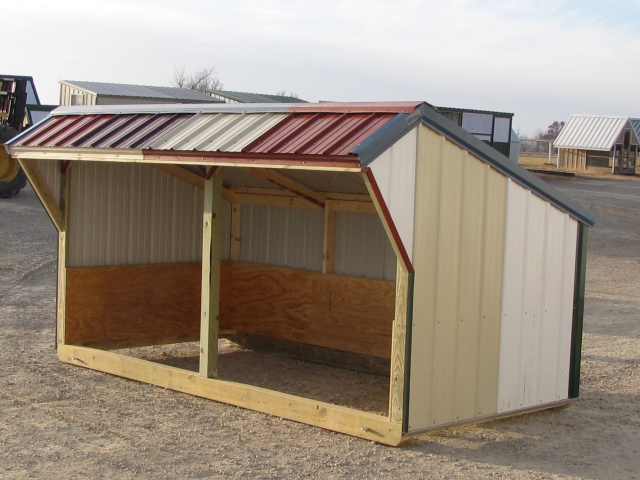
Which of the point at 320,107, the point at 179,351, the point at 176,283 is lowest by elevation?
the point at 179,351

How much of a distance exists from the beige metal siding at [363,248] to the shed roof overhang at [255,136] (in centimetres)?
217

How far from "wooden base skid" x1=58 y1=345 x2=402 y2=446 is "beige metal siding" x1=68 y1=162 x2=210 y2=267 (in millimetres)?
1173

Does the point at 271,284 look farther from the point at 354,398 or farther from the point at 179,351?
the point at 354,398

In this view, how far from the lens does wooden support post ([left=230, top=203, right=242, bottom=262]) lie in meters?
10.7

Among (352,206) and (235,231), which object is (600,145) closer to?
(235,231)

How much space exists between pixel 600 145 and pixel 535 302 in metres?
33.9

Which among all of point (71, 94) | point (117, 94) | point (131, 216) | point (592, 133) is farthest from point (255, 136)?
point (592, 133)

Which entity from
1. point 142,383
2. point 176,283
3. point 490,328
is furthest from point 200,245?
point 490,328

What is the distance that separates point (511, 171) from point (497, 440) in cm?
212

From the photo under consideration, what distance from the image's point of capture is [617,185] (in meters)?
32.1

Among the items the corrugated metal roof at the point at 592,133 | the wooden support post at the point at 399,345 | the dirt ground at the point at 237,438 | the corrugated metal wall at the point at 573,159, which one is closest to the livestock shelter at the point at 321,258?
the wooden support post at the point at 399,345

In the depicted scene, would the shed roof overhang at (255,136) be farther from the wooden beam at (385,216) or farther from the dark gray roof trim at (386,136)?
the wooden beam at (385,216)

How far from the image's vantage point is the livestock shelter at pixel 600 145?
38812 mm

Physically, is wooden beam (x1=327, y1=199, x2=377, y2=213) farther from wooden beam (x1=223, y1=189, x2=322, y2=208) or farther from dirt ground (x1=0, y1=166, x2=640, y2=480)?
dirt ground (x1=0, y1=166, x2=640, y2=480)
